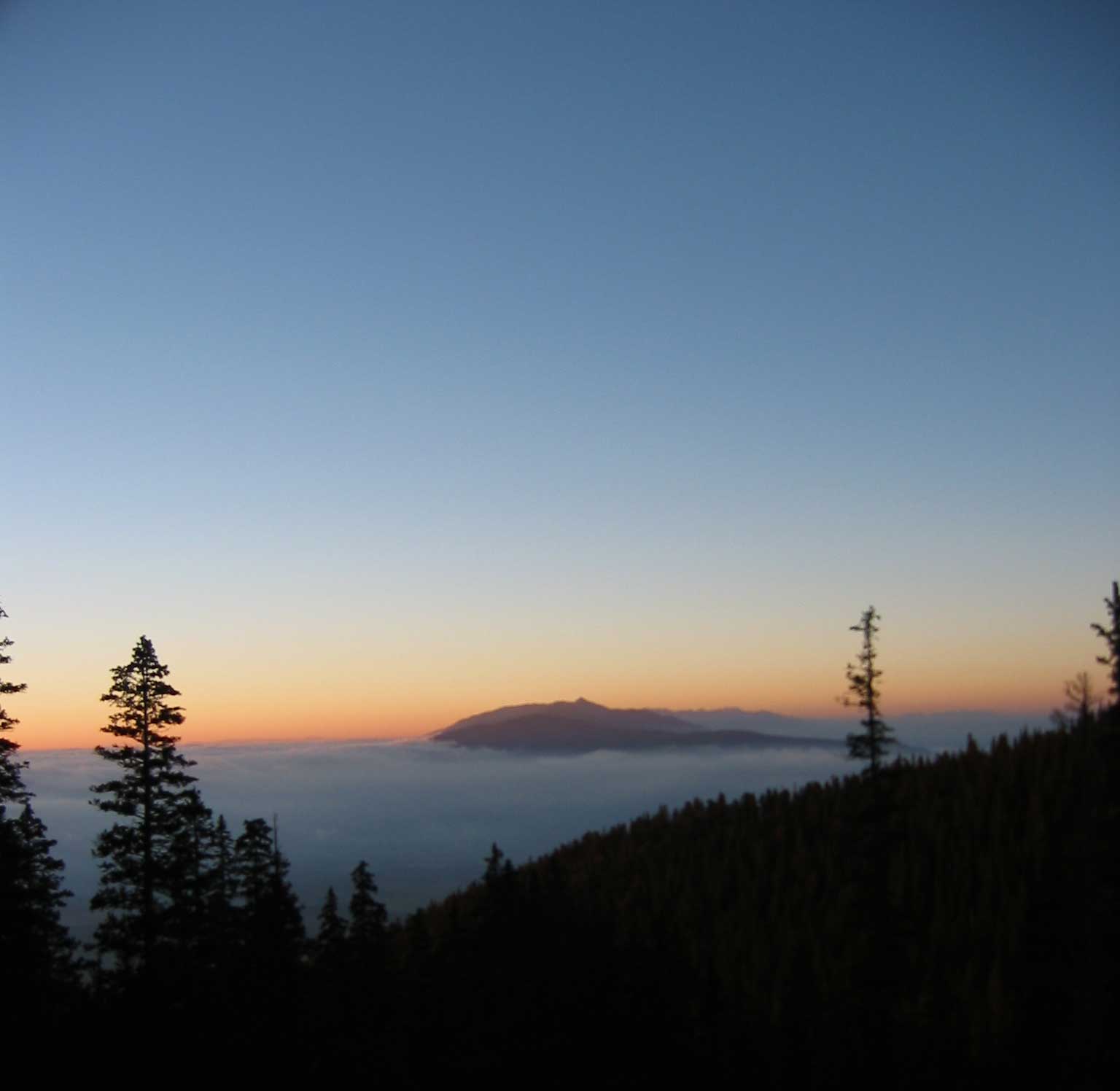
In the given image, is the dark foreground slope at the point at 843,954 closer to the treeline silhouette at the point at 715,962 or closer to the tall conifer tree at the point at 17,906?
the treeline silhouette at the point at 715,962

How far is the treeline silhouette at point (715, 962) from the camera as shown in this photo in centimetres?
3181

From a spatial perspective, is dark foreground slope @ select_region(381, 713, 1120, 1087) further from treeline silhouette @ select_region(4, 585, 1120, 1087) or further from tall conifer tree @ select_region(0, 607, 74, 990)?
tall conifer tree @ select_region(0, 607, 74, 990)

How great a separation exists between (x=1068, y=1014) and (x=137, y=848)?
2748 centimetres

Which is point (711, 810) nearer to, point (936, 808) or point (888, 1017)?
point (936, 808)

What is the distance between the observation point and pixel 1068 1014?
31.9 metres

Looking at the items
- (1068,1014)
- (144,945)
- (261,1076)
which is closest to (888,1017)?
(1068,1014)

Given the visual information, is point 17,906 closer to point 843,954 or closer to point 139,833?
point 139,833

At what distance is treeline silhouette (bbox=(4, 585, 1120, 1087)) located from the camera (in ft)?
104

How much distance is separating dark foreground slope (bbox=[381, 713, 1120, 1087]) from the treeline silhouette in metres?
0.09

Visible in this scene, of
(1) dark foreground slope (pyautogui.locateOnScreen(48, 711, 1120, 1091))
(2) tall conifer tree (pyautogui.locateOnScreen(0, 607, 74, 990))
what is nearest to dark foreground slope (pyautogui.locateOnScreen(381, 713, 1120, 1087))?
(1) dark foreground slope (pyautogui.locateOnScreen(48, 711, 1120, 1091))

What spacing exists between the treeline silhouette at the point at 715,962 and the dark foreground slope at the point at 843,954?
89 millimetres

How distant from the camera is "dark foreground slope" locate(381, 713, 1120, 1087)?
32375mm

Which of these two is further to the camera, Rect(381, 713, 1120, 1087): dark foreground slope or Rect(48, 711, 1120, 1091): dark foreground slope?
Rect(381, 713, 1120, 1087): dark foreground slope

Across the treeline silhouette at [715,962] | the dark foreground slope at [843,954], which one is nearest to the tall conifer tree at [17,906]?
the treeline silhouette at [715,962]
